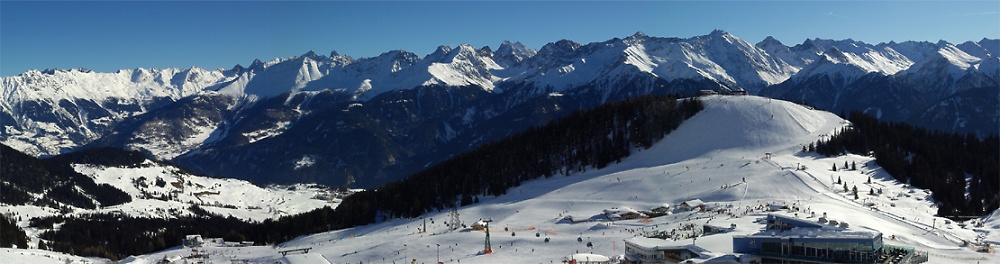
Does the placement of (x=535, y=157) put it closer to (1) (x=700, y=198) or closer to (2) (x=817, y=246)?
(1) (x=700, y=198)

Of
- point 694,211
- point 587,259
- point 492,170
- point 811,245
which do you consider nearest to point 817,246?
point 811,245

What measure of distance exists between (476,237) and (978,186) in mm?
80220

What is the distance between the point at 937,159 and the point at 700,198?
4967cm

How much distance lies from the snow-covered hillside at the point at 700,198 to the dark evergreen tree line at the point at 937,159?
2.90m

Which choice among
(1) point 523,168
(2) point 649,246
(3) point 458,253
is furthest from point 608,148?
(2) point 649,246

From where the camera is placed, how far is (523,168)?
513ft

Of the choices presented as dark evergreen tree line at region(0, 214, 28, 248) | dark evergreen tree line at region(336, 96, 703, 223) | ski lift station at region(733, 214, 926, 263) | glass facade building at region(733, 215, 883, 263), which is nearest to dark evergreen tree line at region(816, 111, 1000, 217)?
dark evergreen tree line at region(336, 96, 703, 223)

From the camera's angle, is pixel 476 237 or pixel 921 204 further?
pixel 921 204

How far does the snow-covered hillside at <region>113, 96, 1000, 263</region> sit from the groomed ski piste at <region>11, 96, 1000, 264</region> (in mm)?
237

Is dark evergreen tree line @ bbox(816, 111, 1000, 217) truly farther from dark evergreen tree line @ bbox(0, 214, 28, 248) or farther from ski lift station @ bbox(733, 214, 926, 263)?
dark evergreen tree line @ bbox(0, 214, 28, 248)

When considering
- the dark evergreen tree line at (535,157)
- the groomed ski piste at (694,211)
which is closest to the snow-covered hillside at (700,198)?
the groomed ski piste at (694,211)

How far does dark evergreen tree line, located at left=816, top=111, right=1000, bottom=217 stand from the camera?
111 metres

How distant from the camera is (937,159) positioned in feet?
439

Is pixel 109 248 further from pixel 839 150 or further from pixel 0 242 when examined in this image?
pixel 839 150
